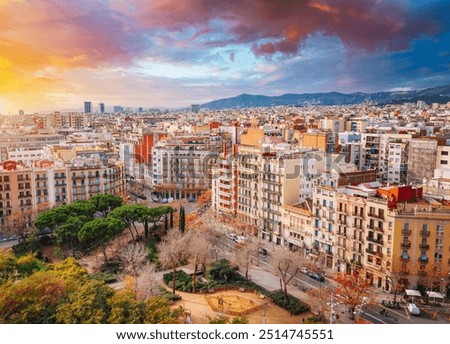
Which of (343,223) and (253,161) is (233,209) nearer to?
(253,161)

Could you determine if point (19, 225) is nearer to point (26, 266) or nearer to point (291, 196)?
point (26, 266)

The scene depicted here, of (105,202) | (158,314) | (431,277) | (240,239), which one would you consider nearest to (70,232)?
(105,202)

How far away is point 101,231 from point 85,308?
24.2ft

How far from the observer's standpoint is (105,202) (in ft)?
53.8

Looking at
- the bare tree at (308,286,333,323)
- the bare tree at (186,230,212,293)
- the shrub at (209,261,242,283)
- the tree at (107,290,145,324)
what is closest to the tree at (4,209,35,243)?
the bare tree at (186,230,212,293)

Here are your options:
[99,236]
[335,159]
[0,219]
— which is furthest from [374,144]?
[0,219]

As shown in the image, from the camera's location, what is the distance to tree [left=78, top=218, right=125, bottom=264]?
13.4m

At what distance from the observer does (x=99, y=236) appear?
1362cm

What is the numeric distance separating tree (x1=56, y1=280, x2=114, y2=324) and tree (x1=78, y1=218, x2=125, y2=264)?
6.59 meters

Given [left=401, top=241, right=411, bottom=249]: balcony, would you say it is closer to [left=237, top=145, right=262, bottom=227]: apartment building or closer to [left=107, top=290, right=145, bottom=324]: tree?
[left=237, top=145, right=262, bottom=227]: apartment building

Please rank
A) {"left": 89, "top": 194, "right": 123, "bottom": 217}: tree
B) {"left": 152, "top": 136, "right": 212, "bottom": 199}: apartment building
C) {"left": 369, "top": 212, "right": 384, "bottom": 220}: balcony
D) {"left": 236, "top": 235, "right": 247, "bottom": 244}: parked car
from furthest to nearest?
1. {"left": 152, "top": 136, "right": 212, "bottom": 199}: apartment building
2. {"left": 89, "top": 194, "right": 123, "bottom": 217}: tree
3. {"left": 236, "top": 235, "right": 247, "bottom": 244}: parked car
4. {"left": 369, "top": 212, "right": 384, "bottom": 220}: balcony

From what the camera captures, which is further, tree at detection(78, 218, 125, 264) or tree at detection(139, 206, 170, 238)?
tree at detection(139, 206, 170, 238)

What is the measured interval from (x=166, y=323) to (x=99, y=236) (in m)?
8.00

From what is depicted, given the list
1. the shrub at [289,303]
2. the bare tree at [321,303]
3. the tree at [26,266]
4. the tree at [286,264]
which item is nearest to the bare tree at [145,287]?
the tree at [26,266]
